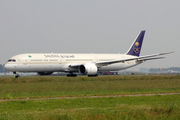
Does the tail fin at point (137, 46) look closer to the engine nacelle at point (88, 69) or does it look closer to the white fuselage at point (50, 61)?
the white fuselage at point (50, 61)

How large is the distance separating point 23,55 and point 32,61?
6.50ft

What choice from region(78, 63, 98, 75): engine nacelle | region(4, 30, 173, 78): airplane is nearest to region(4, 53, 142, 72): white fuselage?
region(4, 30, 173, 78): airplane

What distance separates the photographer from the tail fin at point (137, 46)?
6353 cm

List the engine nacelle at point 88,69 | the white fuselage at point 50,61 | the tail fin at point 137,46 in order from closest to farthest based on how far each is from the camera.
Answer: the white fuselage at point 50,61, the engine nacelle at point 88,69, the tail fin at point 137,46

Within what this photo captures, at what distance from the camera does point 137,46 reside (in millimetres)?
64125

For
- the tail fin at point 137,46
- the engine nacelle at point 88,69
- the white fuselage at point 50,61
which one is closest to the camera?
the white fuselage at point 50,61

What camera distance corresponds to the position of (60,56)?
52750 millimetres

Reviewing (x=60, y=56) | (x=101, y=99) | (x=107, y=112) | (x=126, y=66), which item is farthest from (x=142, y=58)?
(x=107, y=112)

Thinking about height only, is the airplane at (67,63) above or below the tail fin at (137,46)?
below

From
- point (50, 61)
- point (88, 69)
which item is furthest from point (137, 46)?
point (50, 61)

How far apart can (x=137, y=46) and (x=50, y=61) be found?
22.9 metres

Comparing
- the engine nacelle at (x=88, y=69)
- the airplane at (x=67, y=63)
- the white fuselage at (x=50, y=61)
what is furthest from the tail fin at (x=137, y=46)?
the engine nacelle at (x=88, y=69)

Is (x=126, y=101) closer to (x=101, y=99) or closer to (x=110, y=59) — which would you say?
(x=101, y=99)

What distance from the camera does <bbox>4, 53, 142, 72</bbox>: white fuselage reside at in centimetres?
4847
